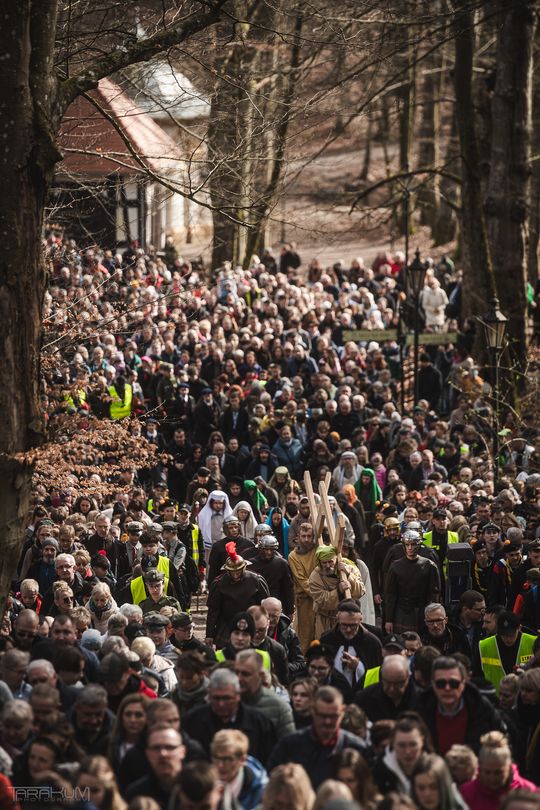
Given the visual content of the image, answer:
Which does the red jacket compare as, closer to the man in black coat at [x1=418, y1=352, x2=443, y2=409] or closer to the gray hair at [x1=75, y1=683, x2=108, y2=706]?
the gray hair at [x1=75, y1=683, x2=108, y2=706]

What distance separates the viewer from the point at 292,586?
549 inches

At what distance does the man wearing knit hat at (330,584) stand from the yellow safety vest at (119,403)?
8921 mm

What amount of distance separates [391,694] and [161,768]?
2295 millimetres

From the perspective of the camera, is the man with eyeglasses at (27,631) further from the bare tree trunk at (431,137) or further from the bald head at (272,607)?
the bare tree trunk at (431,137)

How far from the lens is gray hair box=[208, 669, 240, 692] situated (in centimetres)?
870

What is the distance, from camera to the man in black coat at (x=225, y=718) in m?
8.66

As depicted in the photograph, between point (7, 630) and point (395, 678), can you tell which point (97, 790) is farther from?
point (7, 630)

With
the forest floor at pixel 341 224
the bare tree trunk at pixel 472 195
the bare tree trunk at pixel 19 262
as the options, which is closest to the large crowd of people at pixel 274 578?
the bare tree trunk at pixel 472 195

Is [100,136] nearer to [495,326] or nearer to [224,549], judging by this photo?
[224,549]

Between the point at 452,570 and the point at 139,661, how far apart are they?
16.6ft

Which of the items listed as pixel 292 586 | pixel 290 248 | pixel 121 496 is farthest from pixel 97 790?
pixel 290 248

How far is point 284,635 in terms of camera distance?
12180mm

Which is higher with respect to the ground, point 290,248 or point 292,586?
point 290,248

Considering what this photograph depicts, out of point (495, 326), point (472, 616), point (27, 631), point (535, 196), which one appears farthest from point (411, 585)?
point (535, 196)
